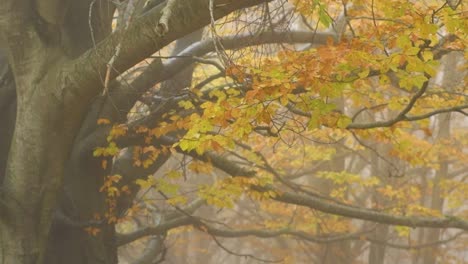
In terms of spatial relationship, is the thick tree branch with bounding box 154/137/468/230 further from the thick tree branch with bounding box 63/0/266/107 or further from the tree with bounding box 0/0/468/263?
the thick tree branch with bounding box 63/0/266/107

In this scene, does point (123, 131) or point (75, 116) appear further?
point (123, 131)

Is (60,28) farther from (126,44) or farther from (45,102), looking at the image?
(126,44)

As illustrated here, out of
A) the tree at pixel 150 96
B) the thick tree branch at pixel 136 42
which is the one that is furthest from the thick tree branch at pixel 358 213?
the thick tree branch at pixel 136 42

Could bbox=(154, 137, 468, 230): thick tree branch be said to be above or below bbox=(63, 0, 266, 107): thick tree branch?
below

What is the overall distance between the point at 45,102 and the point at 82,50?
1.28m

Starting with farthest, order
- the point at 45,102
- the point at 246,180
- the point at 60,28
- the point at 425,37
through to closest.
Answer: the point at 246,180 → the point at 60,28 → the point at 45,102 → the point at 425,37

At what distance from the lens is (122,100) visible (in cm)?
586

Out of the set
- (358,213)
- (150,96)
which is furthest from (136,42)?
(358,213)

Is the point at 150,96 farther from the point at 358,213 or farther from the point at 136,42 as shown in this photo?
the point at 358,213

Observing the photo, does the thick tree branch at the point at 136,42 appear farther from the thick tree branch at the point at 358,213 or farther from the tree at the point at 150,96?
the thick tree branch at the point at 358,213

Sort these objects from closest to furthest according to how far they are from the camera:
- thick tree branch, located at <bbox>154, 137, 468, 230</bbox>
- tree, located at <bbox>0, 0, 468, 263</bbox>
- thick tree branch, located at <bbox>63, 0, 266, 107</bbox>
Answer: thick tree branch, located at <bbox>63, 0, 266, 107</bbox>, tree, located at <bbox>0, 0, 468, 263</bbox>, thick tree branch, located at <bbox>154, 137, 468, 230</bbox>

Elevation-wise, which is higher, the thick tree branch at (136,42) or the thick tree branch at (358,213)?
the thick tree branch at (136,42)

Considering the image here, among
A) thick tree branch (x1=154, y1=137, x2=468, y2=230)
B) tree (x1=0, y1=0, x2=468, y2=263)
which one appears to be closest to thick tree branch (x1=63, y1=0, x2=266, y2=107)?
tree (x1=0, y1=0, x2=468, y2=263)

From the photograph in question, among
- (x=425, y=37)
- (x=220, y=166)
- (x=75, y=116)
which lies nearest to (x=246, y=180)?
(x=220, y=166)
